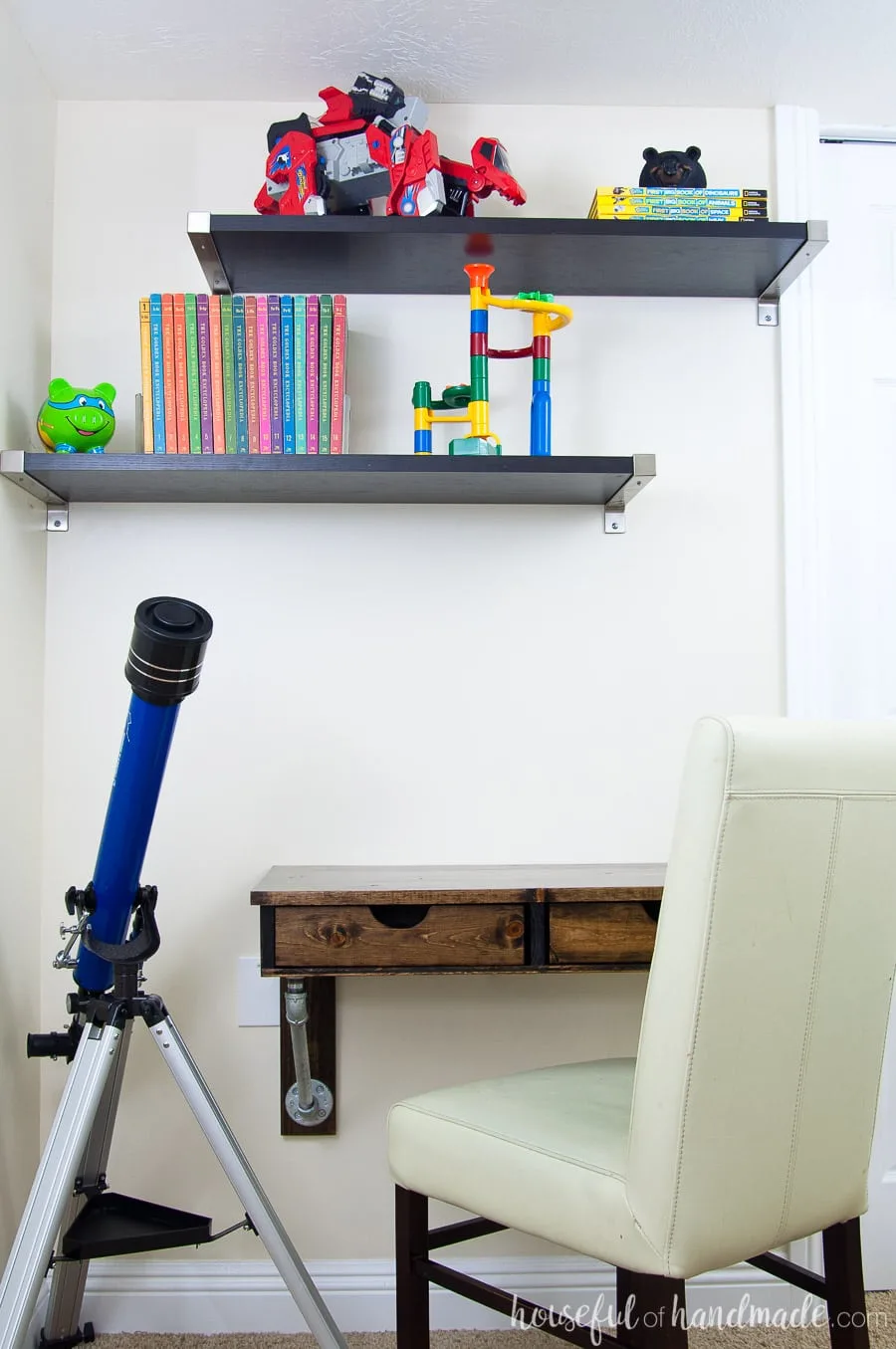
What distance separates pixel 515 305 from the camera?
5.80 feet

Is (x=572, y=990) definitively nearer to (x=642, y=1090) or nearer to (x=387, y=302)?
(x=642, y=1090)

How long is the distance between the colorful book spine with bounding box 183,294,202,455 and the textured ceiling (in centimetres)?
45

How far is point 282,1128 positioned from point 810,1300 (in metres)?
0.94

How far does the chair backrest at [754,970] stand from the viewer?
1020 mm

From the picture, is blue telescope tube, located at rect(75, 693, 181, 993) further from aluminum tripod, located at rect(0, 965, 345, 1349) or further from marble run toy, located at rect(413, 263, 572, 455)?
marble run toy, located at rect(413, 263, 572, 455)

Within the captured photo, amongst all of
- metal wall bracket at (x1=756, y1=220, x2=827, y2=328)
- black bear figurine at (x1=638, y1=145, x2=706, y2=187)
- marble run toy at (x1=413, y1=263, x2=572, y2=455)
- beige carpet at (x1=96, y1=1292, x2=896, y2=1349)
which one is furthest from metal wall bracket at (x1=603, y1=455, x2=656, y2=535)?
beige carpet at (x1=96, y1=1292, x2=896, y2=1349)

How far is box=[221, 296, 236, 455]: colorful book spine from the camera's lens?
68.7 inches

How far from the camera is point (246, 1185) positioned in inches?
56.2

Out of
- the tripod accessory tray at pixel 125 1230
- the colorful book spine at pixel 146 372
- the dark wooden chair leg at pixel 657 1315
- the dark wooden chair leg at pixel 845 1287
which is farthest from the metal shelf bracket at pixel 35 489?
the dark wooden chair leg at pixel 845 1287

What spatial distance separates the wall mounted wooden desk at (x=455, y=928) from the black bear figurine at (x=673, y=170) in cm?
117

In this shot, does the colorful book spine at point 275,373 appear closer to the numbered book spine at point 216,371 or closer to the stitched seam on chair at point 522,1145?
the numbered book spine at point 216,371

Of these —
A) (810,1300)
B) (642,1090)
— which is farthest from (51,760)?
(810,1300)

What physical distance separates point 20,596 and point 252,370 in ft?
1.75

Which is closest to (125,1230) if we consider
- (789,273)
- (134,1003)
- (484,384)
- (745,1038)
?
(134,1003)
